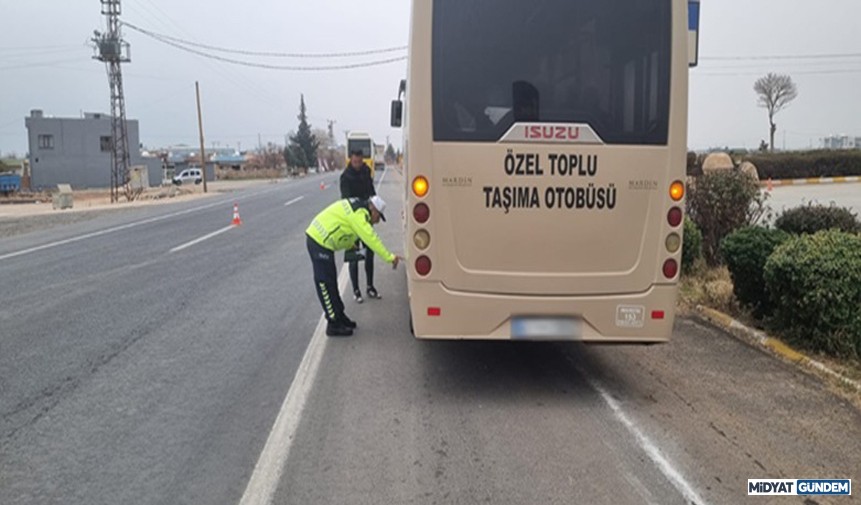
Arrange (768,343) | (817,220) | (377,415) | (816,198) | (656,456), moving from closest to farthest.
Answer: (656,456), (377,415), (768,343), (817,220), (816,198)

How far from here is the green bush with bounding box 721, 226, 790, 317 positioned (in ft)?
23.5

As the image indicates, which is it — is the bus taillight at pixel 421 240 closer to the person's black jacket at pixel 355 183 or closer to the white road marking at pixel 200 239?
the person's black jacket at pixel 355 183

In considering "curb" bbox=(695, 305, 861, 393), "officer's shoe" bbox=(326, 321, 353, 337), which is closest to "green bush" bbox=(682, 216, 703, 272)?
"curb" bbox=(695, 305, 861, 393)

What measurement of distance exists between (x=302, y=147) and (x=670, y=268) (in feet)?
342

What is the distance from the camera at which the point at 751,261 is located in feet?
23.6

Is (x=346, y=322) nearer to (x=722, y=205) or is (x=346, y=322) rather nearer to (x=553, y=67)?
(x=553, y=67)

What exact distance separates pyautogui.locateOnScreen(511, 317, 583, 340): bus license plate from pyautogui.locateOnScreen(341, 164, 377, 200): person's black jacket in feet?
15.2

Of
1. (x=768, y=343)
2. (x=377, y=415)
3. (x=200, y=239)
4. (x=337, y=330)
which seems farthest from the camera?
(x=200, y=239)

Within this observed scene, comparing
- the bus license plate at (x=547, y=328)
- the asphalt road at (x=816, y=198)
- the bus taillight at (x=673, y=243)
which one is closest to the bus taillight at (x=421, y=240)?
the bus license plate at (x=547, y=328)

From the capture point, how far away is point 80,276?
36.0 ft

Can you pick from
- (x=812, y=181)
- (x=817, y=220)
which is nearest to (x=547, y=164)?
(x=817, y=220)

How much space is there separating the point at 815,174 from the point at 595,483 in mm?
38073

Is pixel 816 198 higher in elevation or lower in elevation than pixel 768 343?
higher

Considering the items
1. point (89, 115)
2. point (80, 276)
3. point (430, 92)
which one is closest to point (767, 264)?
point (430, 92)
